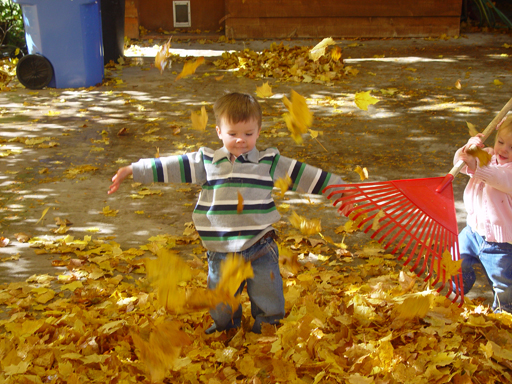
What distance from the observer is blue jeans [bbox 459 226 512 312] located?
246 centimetres

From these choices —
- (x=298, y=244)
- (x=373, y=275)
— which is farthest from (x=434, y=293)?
(x=298, y=244)

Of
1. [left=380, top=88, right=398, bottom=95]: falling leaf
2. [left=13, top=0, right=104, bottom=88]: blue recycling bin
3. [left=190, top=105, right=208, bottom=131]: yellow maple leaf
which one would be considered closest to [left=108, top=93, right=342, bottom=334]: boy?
[left=190, top=105, right=208, bottom=131]: yellow maple leaf

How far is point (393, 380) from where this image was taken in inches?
81.7

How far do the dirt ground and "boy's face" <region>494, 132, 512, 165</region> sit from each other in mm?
884

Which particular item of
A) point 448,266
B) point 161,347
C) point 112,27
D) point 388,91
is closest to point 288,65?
point 388,91

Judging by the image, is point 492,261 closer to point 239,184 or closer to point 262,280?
point 262,280

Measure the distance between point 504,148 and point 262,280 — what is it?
126 centimetres

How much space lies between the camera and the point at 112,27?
7.96 m

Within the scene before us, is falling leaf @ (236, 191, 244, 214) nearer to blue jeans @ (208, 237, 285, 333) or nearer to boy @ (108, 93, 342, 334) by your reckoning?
boy @ (108, 93, 342, 334)

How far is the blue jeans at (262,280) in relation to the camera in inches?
87.7

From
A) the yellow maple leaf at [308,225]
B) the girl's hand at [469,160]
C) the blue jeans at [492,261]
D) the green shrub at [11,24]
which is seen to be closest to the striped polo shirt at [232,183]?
the girl's hand at [469,160]

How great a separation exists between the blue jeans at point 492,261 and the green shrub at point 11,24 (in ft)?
25.6

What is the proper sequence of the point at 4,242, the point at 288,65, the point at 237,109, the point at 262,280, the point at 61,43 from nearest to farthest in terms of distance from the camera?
the point at 237,109, the point at 262,280, the point at 4,242, the point at 61,43, the point at 288,65

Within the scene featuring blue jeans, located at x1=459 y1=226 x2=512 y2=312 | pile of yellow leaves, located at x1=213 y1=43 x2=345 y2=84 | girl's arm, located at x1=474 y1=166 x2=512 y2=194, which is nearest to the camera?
girl's arm, located at x1=474 y1=166 x2=512 y2=194
